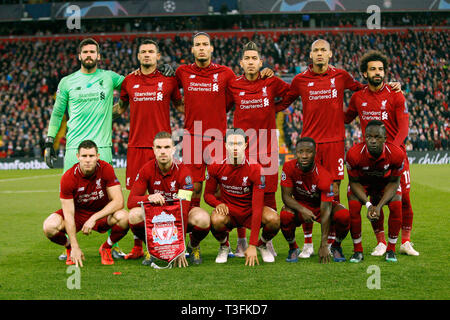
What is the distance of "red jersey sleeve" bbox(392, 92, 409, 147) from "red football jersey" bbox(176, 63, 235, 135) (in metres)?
1.99

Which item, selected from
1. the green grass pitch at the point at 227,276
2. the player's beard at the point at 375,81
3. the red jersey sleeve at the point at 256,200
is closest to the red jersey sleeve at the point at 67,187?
the green grass pitch at the point at 227,276

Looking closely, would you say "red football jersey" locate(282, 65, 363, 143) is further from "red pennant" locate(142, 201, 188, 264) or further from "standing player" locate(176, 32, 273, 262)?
"red pennant" locate(142, 201, 188, 264)

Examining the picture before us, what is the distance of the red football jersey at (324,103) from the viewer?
6410mm

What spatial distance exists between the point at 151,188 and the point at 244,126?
1.37m

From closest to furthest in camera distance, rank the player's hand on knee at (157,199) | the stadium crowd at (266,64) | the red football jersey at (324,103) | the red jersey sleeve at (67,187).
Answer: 1. the player's hand on knee at (157,199)
2. the red jersey sleeve at (67,187)
3. the red football jersey at (324,103)
4. the stadium crowd at (266,64)

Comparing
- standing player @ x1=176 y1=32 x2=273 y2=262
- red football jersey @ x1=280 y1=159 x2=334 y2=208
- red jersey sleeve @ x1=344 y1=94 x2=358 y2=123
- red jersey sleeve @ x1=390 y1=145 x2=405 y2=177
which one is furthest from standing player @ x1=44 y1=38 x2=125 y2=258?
red jersey sleeve @ x1=390 y1=145 x2=405 y2=177

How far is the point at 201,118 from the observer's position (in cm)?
656

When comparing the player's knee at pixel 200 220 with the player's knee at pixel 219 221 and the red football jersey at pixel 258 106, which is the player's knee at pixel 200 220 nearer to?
the player's knee at pixel 219 221

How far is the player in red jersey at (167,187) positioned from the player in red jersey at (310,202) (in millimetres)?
918

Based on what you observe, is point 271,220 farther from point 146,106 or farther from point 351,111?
point 146,106

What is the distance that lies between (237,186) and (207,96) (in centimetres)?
119

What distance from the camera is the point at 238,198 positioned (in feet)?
20.3

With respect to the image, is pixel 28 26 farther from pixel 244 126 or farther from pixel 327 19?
pixel 244 126

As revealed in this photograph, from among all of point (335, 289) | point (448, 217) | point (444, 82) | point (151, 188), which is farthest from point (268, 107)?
point (444, 82)
